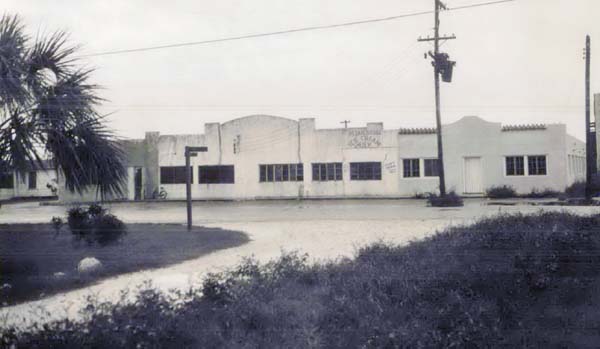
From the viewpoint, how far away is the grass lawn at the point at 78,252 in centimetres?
613

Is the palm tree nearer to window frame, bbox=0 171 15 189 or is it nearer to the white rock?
window frame, bbox=0 171 15 189

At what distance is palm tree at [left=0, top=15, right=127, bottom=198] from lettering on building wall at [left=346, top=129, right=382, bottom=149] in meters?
19.7

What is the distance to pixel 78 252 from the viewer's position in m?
8.36

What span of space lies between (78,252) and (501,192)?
1665 centimetres

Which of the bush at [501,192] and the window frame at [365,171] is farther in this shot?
the window frame at [365,171]

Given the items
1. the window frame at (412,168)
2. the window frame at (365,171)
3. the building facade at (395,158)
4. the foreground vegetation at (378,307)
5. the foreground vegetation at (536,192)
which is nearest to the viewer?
the foreground vegetation at (378,307)

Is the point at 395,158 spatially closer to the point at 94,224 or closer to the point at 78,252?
the point at 94,224

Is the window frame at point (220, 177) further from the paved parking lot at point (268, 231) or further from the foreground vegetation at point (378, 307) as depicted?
the foreground vegetation at point (378, 307)

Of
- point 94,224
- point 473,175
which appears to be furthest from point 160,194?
point 473,175

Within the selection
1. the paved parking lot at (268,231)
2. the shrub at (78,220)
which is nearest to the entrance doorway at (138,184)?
the paved parking lot at (268,231)

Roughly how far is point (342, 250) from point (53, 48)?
5.80 meters

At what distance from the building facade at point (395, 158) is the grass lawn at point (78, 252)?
506cm

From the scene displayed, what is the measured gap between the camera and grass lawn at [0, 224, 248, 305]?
613cm

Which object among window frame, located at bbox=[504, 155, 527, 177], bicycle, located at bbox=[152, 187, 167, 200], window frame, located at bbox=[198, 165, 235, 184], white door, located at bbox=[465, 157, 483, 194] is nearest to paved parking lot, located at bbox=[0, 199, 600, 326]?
bicycle, located at bbox=[152, 187, 167, 200]
